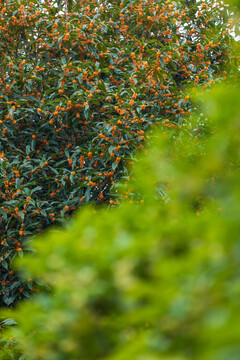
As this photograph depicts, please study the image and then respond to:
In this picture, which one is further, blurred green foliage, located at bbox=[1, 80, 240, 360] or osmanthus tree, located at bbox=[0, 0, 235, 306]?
osmanthus tree, located at bbox=[0, 0, 235, 306]

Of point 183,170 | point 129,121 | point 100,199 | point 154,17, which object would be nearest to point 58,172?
point 100,199

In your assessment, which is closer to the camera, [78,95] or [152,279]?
[152,279]

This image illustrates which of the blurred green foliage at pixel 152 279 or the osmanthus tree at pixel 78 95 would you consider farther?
the osmanthus tree at pixel 78 95

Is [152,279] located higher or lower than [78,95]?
lower

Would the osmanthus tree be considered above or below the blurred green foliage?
above

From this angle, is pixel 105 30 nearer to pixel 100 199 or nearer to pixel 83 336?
pixel 100 199
